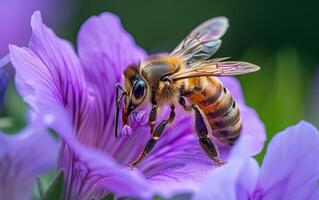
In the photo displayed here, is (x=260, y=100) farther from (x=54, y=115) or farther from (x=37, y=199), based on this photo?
(x=54, y=115)

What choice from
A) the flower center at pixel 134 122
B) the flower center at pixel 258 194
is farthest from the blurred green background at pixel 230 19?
the flower center at pixel 258 194

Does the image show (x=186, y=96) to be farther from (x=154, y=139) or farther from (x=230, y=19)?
(x=230, y=19)

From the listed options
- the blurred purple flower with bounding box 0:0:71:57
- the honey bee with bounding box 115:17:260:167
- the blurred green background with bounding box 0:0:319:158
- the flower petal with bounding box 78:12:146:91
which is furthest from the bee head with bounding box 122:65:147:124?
the blurred green background with bounding box 0:0:319:158

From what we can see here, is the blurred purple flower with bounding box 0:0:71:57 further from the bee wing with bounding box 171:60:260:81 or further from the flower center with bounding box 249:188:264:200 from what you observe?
the flower center with bounding box 249:188:264:200

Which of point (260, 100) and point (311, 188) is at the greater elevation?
point (311, 188)

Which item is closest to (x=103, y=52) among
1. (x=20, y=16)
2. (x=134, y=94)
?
(x=134, y=94)

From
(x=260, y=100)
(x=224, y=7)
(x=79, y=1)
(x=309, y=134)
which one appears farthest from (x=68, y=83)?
(x=224, y=7)

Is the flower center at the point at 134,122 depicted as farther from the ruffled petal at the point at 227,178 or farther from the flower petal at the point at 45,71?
the ruffled petal at the point at 227,178
